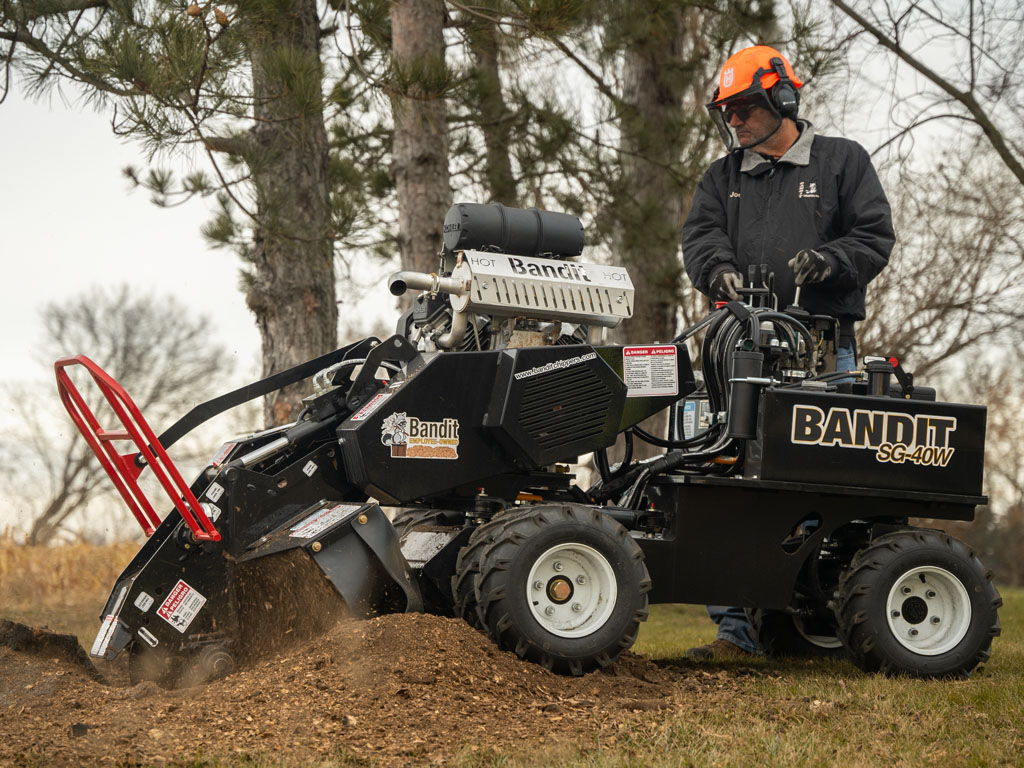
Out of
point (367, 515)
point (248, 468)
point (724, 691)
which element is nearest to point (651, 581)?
point (724, 691)

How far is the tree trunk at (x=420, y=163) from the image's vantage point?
8312 mm

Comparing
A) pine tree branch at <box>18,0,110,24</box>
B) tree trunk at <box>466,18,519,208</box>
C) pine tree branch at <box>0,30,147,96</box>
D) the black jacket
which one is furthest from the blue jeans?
pine tree branch at <box>18,0,110,24</box>

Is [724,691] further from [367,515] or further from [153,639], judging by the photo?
[153,639]

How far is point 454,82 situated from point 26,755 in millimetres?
4576

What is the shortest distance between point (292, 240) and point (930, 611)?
4152 mm

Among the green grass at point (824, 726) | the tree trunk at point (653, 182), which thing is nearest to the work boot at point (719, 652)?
the green grass at point (824, 726)

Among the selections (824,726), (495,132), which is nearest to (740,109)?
(824,726)

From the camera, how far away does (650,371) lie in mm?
4781

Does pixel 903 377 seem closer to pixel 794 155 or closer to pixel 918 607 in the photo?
pixel 918 607

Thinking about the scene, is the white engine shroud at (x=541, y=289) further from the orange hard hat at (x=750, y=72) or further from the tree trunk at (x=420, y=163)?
the tree trunk at (x=420, y=163)

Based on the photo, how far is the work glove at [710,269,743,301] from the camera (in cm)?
521

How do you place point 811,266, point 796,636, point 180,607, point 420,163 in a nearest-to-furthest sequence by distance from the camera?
point 180,607
point 811,266
point 796,636
point 420,163

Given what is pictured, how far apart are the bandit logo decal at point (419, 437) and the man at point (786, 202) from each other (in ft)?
4.97

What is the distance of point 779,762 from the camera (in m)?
3.23
